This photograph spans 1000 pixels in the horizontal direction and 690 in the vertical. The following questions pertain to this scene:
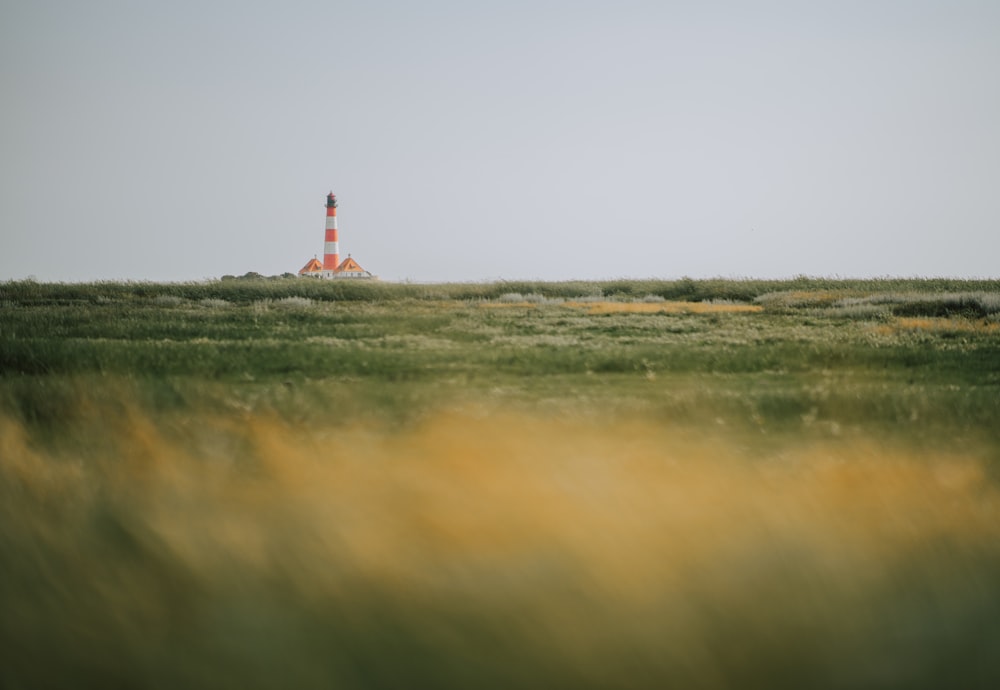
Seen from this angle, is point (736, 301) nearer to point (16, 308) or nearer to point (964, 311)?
point (964, 311)

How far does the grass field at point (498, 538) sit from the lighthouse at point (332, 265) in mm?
3511

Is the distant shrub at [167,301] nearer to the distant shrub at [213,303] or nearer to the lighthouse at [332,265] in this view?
the distant shrub at [213,303]

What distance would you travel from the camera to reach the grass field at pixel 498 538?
72.9 inches

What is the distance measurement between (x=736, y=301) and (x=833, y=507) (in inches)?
170

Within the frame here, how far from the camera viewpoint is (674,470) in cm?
242

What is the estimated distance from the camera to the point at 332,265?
298 inches

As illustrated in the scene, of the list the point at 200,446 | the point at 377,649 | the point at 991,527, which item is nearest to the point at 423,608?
the point at 377,649

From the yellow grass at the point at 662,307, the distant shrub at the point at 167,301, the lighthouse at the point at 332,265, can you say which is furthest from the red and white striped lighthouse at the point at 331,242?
the yellow grass at the point at 662,307

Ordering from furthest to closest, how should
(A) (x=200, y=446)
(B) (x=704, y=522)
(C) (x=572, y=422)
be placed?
(C) (x=572, y=422) < (A) (x=200, y=446) < (B) (x=704, y=522)

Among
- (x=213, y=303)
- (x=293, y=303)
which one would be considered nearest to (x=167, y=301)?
(x=213, y=303)

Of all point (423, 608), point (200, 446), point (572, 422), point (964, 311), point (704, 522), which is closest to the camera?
point (423, 608)

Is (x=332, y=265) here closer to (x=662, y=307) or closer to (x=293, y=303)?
(x=293, y=303)

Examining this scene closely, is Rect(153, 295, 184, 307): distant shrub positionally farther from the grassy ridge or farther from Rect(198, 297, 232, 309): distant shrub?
Rect(198, 297, 232, 309): distant shrub

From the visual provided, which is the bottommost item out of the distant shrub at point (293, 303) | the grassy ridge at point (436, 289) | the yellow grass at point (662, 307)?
the yellow grass at point (662, 307)
